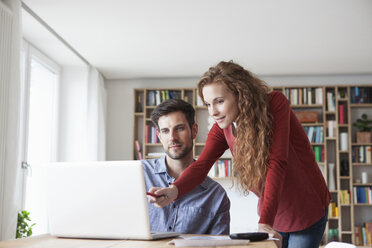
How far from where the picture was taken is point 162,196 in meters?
1.42

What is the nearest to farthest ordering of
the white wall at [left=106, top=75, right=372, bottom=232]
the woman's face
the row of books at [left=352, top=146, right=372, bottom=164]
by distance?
the woman's face
the row of books at [left=352, top=146, right=372, bottom=164]
the white wall at [left=106, top=75, right=372, bottom=232]

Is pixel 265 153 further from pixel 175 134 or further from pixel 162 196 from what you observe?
pixel 175 134

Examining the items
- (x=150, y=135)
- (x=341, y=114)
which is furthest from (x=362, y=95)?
(x=150, y=135)

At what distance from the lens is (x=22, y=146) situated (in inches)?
177

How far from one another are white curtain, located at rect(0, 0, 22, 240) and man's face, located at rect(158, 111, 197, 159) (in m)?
1.79

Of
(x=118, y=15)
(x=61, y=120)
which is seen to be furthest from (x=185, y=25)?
(x=61, y=120)

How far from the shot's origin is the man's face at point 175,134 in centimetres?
205

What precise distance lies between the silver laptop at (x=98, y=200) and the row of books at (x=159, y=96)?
16.4 ft

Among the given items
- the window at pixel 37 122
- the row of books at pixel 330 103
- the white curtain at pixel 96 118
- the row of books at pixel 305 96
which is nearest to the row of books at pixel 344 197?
the row of books at pixel 330 103

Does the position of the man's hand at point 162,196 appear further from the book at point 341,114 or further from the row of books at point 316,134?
the book at point 341,114

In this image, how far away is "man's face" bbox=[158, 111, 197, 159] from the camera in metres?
2.05

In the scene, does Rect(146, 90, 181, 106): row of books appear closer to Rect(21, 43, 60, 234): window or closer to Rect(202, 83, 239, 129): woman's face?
Rect(21, 43, 60, 234): window

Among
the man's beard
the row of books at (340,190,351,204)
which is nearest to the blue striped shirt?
the man's beard

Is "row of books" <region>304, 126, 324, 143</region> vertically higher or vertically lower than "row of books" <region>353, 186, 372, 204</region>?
higher
